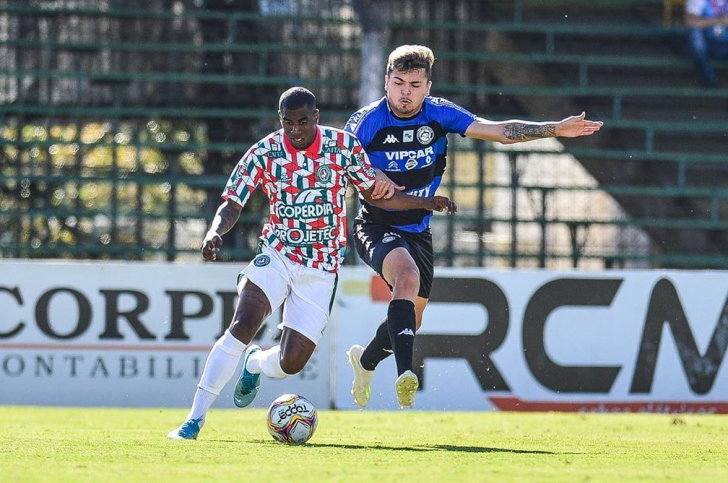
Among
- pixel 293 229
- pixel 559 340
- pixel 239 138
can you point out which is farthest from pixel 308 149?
pixel 239 138

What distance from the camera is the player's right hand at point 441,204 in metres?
7.18

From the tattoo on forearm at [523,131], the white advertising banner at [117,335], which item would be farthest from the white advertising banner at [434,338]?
the tattoo on forearm at [523,131]

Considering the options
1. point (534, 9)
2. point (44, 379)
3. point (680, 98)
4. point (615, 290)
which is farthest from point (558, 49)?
point (44, 379)

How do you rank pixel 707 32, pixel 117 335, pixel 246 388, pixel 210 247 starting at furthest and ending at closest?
pixel 707 32 → pixel 117 335 → pixel 246 388 → pixel 210 247

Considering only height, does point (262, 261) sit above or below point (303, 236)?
below

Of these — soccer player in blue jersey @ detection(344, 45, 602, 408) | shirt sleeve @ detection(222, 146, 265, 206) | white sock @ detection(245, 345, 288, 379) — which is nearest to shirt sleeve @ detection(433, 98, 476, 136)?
soccer player in blue jersey @ detection(344, 45, 602, 408)

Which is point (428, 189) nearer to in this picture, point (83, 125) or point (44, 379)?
point (44, 379)

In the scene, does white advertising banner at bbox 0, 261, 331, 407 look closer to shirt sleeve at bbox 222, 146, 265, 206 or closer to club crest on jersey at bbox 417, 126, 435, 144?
club crest on jersey at bbox 417, 126, 435, 144

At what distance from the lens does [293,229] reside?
7297 mm

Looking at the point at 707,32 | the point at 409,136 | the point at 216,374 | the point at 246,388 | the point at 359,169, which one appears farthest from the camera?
the point at 707,32

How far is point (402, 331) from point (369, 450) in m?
0.82

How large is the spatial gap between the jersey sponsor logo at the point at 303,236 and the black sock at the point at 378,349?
3.31ft

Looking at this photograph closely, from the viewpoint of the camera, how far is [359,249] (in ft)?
26.3

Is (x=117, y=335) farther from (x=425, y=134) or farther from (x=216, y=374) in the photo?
(x=425, y=134)
